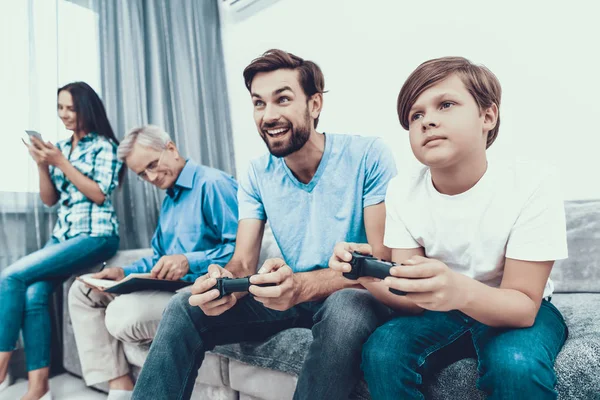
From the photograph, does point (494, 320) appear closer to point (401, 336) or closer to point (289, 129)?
point (401, 336)

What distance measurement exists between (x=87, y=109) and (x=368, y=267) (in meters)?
1.67

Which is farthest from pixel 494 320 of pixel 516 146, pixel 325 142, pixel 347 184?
pixel 516 146

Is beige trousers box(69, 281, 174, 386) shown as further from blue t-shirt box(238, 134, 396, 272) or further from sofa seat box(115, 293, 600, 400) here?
blue t-shirt box(238, 134, 396, 272)

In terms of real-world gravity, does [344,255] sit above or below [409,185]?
below

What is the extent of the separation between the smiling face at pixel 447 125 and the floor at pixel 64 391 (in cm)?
157

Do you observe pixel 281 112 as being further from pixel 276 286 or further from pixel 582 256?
pixel 582 256

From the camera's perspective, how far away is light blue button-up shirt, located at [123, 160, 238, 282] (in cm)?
151

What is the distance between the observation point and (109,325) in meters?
1.37

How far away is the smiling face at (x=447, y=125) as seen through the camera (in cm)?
72

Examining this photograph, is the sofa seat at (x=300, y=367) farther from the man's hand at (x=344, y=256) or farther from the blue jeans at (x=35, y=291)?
the blue jeans at (x=35, y=291)

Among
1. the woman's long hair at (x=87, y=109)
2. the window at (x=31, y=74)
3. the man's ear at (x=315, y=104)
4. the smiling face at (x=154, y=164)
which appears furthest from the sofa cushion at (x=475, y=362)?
the window at (x=31, y=74)

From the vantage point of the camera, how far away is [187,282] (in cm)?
133

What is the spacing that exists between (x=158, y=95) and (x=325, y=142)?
1.52 m

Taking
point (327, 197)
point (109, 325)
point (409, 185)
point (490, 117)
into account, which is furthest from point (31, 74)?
point (490, 117)
